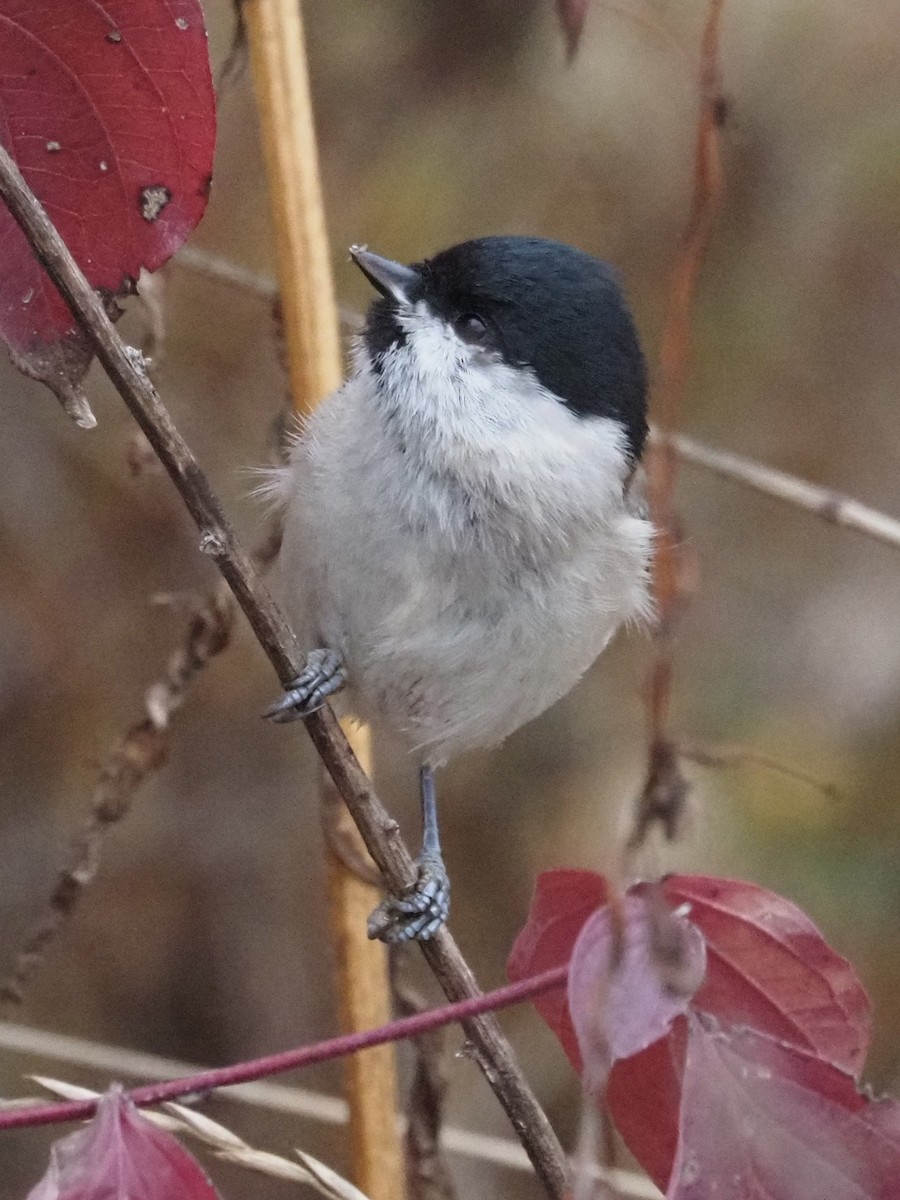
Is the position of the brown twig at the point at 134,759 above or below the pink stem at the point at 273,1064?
below

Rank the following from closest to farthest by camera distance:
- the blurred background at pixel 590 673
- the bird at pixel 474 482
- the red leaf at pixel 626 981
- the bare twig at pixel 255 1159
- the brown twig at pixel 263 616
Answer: the red leaf at pixel 626 981 < the brown twig at pixel 263 616 < the bare twig at pixel 255 1159 < the bird at pixel 474 482 < the blurred background at pixel 590 673

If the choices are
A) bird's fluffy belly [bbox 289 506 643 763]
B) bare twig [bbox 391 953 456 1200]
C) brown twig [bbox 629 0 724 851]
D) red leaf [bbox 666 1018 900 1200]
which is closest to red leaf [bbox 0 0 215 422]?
brown twig [bbox 629 0 724 851]

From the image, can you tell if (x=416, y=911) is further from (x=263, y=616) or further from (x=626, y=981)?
(x=626, y=981)

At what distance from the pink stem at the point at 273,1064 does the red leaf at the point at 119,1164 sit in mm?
11

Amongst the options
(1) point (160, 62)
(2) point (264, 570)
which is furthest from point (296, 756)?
(1) point (160, 62)

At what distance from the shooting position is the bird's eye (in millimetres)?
1033

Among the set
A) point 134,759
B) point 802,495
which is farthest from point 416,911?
point 802,495

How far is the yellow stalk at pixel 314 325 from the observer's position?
3.11ft

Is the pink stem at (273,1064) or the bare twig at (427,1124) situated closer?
the pink stem at (273,1064)

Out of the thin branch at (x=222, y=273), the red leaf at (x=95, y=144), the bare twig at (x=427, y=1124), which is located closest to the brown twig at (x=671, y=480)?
the red leaf at (x=95, y=144)

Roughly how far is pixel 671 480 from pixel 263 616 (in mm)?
244

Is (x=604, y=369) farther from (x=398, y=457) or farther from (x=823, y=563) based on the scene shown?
(x=823, y=563)

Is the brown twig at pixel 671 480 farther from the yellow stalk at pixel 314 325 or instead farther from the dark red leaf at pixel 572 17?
the yellow stalk at pixel 314 325

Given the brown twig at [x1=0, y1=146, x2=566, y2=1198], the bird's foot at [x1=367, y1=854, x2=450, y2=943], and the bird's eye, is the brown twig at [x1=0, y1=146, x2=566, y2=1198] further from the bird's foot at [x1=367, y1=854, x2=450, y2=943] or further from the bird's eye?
the bird's eye
